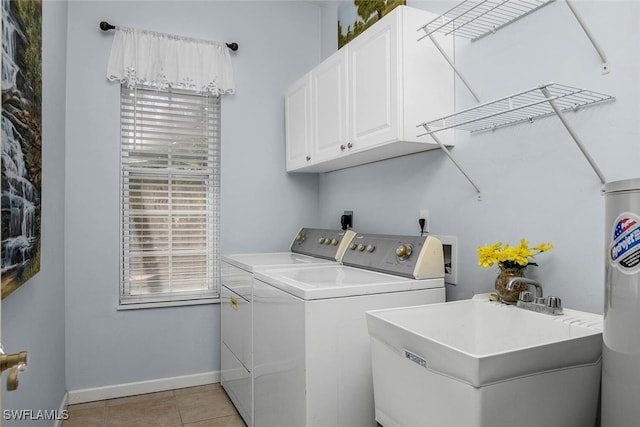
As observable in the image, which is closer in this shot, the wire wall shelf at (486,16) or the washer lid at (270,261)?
the wire wall shelf at (486,16)

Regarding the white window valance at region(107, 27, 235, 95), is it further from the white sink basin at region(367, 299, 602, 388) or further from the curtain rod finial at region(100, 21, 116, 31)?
the white sink basin at region(367, 299, 602, 388)

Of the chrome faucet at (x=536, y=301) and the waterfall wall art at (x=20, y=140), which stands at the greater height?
the waterfall wall art at (x=20, y=140)

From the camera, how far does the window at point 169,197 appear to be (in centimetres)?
288

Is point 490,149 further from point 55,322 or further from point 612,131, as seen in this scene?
point 55,322

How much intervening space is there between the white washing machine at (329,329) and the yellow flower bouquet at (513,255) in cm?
33

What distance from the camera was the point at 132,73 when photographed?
2795 millimetres

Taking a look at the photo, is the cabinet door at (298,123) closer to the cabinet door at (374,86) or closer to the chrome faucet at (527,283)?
the cabinet door at (374,86)

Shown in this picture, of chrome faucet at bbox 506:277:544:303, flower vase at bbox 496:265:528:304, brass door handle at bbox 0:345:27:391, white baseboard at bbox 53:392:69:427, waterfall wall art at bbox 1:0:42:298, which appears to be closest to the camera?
brass door handle at bbox 0:345:27:391

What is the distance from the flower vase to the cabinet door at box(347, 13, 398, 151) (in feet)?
2.51

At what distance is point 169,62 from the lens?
2.88 metres

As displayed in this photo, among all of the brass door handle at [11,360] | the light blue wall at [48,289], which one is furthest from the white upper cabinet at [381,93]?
the brass door handle at [11,360]

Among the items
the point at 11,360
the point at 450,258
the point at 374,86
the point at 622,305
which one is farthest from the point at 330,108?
the point at 11,360

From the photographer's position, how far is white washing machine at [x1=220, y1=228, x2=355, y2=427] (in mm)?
2361

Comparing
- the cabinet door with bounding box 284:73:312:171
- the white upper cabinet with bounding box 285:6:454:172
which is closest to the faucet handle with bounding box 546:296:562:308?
the white upper cabinet with bounding box 285:6:454:172
